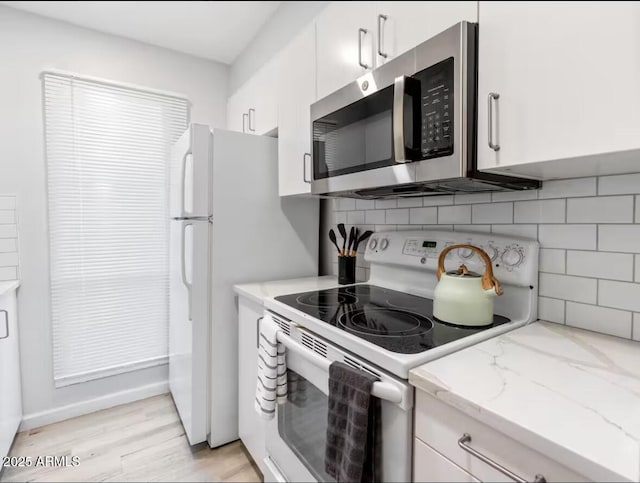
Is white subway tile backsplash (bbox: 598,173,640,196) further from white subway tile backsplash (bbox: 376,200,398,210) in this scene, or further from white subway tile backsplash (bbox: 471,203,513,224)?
white subway tile backsplash (bbox: 376,200,398,210)

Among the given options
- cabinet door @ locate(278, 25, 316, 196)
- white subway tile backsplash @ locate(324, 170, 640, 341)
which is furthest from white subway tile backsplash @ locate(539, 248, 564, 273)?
cabinet door @ locate(278, 25, 316, 196)

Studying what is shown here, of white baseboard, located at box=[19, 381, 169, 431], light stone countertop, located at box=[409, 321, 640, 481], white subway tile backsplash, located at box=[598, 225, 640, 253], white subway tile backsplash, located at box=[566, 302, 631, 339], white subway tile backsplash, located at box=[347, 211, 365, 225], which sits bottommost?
white baseboard, located at box=[19, 381, 169, 431]

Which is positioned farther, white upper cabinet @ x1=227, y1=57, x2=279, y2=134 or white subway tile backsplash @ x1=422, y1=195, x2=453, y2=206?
white upper cabinet @ x1=227, y1=57, x2=279, y2=134

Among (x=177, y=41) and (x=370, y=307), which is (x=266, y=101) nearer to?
(x=177, y=41)

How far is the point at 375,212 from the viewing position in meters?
1.74

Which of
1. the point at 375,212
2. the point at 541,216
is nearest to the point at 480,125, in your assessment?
the point at 541,216

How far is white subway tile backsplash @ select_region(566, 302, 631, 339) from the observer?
3.07 ft

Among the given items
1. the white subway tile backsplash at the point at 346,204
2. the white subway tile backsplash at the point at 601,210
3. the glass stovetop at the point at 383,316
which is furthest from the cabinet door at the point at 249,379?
Result: the white subway tile backsplash at the point at 601,210

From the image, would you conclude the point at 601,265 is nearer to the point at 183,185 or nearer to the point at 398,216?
the point at 398,216

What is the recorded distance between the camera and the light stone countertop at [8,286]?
5.08 ft

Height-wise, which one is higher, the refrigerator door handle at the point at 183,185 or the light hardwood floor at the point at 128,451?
the refrigerator door handle at the point at 183,185

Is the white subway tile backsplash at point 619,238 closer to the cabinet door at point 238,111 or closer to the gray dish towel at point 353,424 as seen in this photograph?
the gray dish towel at point 353,424

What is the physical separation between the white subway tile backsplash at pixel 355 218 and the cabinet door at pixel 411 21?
2.66ft

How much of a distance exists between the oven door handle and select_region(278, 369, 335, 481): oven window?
0.13 m
